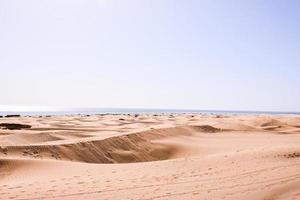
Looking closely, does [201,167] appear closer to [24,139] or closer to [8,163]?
[8,163]

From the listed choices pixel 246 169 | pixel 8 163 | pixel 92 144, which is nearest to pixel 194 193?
pixel 246 169

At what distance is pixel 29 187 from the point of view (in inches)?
297

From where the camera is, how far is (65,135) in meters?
17.9

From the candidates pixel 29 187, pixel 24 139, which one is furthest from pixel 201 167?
pixel 24 139

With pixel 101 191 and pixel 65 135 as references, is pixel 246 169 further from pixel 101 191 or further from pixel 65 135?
pixel 65 135

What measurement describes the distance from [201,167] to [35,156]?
5.30 m

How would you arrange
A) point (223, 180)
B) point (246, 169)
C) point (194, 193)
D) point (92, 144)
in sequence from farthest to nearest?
point (92, 144) → point (246, 169) → point (223, 180) → point (194, 193)

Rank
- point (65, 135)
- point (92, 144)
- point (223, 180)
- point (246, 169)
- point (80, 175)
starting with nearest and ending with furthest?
1. point (223, 180)
2. point (80, 175)
3. point (246, 169)
4. point (92, 144)
5. point (65, 135)

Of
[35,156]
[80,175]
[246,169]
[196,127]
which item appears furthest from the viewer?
[196,127]

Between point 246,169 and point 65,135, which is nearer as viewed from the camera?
point 246,169

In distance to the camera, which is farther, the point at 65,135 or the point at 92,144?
the point at 65,135

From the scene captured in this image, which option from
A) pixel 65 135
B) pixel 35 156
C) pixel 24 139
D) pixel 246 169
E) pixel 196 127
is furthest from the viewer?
pixel 196 127

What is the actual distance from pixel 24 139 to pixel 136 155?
16.2 ft

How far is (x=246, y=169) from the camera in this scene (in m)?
9.50
